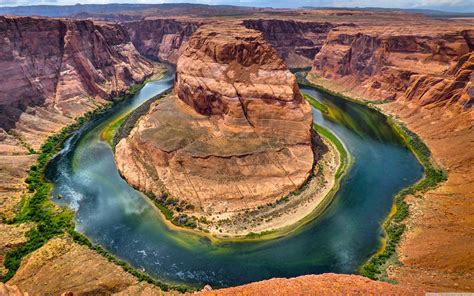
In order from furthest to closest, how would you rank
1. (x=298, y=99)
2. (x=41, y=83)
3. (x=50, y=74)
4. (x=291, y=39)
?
(x=291, y=39), (x=50, y=74), (x=41, y=83), (x=298, y=99)

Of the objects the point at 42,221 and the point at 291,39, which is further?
the point at 291,39

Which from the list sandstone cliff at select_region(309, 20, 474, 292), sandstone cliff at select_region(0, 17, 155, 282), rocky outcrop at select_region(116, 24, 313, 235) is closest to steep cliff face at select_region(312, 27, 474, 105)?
sandstone cliff at select_region(309, 20, 474, 292)

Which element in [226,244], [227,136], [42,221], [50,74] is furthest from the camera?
[50,74]

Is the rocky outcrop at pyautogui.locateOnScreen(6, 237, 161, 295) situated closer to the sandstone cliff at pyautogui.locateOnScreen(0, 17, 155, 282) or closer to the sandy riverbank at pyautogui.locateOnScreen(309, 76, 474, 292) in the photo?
the sandstone cliff at pyautogui.locateOnScreen(0, 17, 155, 282)

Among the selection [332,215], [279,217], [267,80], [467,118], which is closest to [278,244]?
[279,217]

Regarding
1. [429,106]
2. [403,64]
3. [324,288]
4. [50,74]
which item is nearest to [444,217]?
[324,288]

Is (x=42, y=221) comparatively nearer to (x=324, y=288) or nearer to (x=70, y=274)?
(x=70, y=274)
